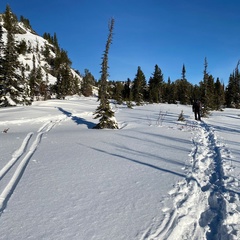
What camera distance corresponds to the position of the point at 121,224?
3857 millimetres

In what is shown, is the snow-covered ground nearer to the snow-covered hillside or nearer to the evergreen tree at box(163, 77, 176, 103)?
the snow-covered hillside

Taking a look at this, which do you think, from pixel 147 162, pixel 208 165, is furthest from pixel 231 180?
pixel 147 162

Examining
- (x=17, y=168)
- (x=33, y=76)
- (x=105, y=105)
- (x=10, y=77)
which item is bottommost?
(x=17, y=168)

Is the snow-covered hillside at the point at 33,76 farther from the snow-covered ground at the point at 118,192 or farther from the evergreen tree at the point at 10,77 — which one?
the snow-covered ground at the point at 118,192

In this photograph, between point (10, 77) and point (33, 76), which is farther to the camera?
point (33, 76)

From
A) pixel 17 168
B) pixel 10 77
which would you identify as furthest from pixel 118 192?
pixel 10 77

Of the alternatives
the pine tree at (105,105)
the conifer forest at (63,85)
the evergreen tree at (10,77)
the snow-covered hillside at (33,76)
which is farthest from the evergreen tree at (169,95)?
the pine tree at (105,105)

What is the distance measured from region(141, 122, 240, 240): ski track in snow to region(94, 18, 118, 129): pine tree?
8.24 m

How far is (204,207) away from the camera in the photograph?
4.59 m

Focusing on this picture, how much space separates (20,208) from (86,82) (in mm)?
90550

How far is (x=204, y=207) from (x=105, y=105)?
11.4 metres

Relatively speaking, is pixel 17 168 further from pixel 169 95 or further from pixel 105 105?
pixel 169 95

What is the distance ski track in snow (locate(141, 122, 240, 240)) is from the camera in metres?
3.72

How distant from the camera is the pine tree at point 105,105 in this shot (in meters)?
14.9
